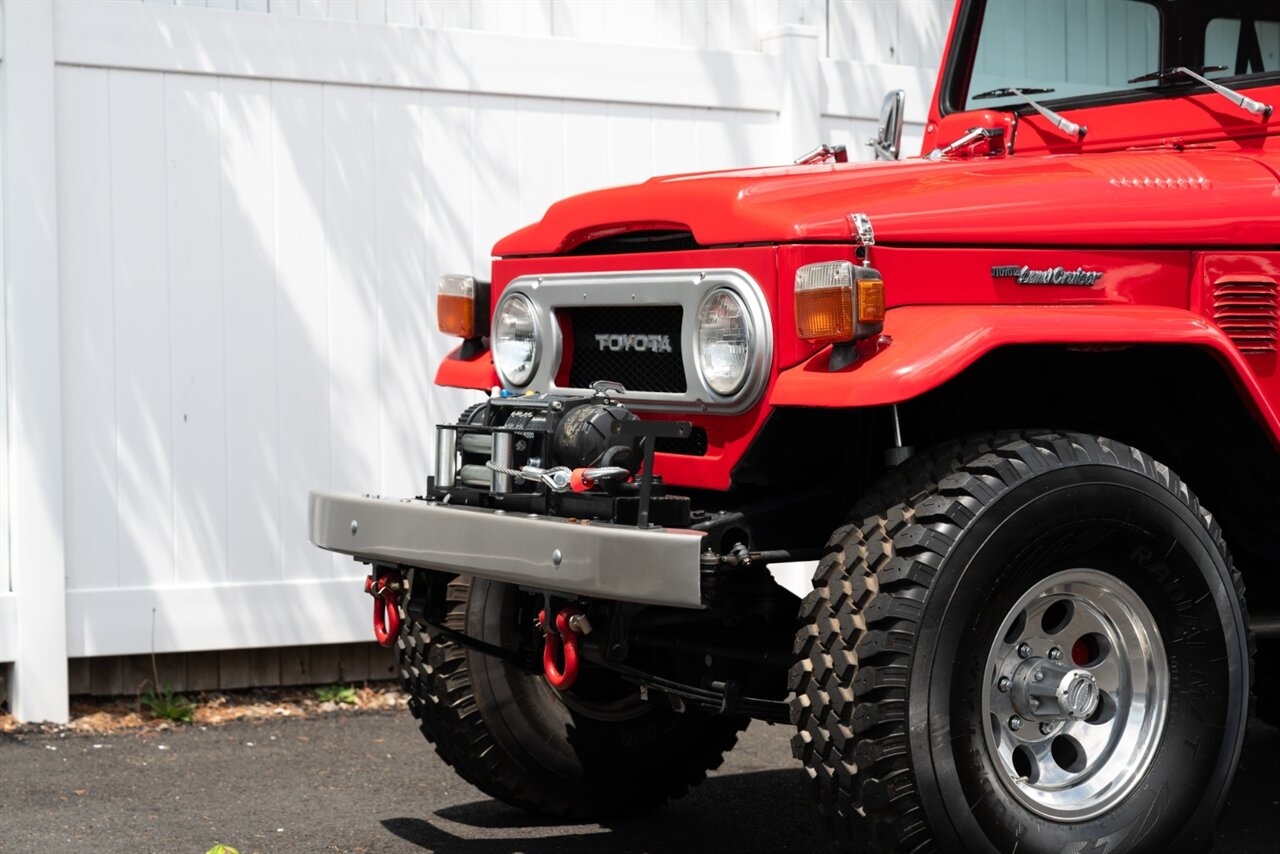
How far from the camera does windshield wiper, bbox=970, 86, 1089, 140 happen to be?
4.60 metres

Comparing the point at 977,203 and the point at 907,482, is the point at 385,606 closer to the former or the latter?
the point at 907,482

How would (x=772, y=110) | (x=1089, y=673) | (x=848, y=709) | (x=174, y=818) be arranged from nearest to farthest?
(x=848, y=709), (x=1089, y=673), (x=174, y=818), (x=772, y=110)

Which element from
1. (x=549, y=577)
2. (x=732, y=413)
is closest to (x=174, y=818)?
(x=549, y=577)

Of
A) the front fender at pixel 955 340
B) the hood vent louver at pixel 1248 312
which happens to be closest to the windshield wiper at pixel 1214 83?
the hood vent louver at pixel 1248 312

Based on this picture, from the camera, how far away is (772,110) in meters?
6.91

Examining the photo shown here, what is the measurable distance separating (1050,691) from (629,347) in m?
1.29

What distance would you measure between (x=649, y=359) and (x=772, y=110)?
10.4 ft

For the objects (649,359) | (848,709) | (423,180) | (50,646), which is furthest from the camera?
(423,180)

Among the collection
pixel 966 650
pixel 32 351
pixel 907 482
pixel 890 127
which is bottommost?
pixel 966 650

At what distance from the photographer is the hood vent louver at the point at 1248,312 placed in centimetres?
395

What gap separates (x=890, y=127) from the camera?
4.94m

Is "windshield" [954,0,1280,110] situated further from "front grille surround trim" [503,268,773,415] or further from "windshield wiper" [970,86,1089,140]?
"front grille surround trim" [503,268,773,415]

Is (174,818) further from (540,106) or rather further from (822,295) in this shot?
(540,106)

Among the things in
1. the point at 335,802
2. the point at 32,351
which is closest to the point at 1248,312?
the point at 335,802
